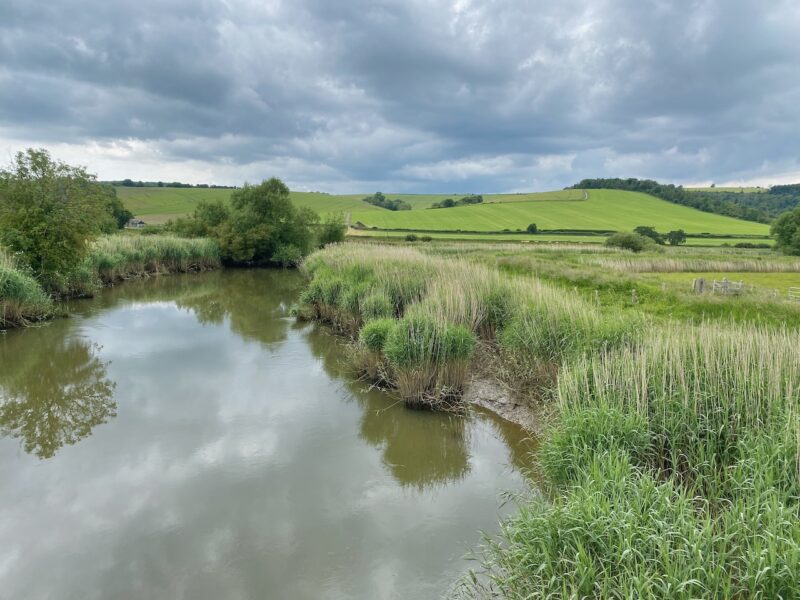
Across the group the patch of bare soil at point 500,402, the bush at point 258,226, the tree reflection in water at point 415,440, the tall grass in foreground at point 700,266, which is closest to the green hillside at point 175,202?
the bush at point 258,226

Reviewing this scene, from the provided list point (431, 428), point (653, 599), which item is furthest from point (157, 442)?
point (653, 599)

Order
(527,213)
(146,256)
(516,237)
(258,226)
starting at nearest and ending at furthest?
(146,256) < (258,226) < (516,237) < (527,213)

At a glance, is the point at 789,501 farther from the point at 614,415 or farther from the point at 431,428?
the point at 431,428

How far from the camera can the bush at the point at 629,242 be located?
158ft

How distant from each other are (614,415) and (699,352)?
188 centimetres

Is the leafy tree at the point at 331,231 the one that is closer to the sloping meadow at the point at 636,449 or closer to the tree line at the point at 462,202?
the sloping meadow at the point at 636,449

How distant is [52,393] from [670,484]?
1163cm

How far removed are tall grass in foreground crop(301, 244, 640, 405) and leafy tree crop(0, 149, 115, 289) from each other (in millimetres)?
11781

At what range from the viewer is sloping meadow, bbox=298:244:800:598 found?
337 cm

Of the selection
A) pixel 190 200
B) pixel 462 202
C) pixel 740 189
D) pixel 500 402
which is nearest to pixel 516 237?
pixel 462 202

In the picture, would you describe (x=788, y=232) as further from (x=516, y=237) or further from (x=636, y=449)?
(x=636, y=449)

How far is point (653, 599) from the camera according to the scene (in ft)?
9.69

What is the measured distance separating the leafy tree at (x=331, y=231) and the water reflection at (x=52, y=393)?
1276 inches

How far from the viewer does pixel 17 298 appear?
49.6 ft
